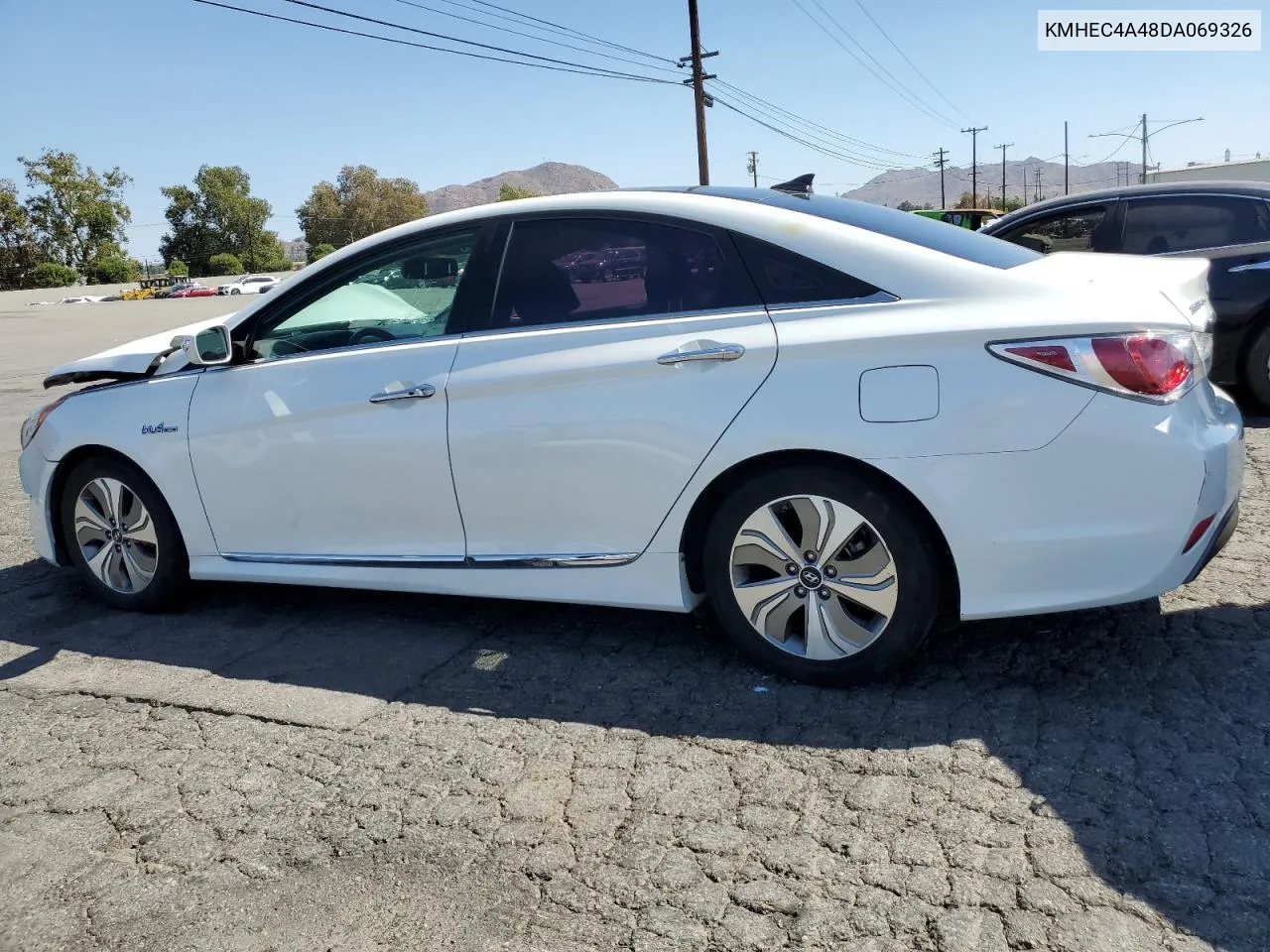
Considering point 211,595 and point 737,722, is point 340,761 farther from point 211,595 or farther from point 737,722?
point 211,595

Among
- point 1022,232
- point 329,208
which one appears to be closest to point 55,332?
point 1022,232

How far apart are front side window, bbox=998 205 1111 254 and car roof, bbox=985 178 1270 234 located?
8cm

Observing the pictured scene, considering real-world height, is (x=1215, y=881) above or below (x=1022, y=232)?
below

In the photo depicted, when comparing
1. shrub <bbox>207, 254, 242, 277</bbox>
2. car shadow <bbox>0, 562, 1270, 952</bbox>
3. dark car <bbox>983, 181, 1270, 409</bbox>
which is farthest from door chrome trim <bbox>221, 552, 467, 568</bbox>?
shrub <bbox>207, 254, 242, 277</bbox>

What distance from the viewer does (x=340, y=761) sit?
3.20m

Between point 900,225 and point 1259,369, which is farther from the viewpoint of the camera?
point 1259,369

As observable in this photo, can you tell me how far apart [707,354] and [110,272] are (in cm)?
10720

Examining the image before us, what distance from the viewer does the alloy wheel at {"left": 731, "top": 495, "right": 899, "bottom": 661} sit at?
3.24m

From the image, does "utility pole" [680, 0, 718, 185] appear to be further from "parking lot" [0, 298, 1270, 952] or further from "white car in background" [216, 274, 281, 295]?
"white car in background" [216, 274, 281, 295]

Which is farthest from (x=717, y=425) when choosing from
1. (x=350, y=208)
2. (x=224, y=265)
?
(x=350, y=208)

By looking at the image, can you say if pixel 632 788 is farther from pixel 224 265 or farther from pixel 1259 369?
pixel 224 265

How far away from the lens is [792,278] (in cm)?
340

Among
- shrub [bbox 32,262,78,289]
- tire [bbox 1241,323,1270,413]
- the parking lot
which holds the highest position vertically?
shrub [bbox 32,262,78,289]

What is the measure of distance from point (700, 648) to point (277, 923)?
1.79 meters
